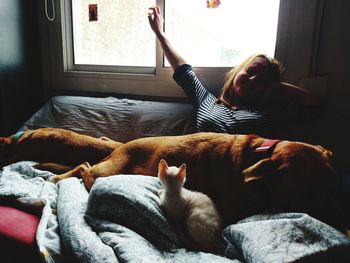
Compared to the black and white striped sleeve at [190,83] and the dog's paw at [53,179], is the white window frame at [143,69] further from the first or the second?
the dog's paw at [53,179]

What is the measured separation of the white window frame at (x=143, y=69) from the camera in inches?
65.3

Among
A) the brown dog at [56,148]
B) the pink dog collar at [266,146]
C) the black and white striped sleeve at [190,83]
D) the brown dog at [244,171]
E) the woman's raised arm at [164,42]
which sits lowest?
the brown dog at [56,148]

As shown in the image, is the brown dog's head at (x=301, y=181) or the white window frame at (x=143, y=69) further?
the white window frame at (x=143, y=69)

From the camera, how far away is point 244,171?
3.55ft

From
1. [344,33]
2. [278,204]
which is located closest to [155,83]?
[344,33]

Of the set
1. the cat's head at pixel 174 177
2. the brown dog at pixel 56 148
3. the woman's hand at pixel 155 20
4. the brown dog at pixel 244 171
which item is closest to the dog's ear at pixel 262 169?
the brown dog at pixel 244 171

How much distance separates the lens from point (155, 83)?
6.80 ft

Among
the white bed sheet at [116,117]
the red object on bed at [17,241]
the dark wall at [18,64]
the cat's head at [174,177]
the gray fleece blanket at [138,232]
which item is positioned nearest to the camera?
the gray fleece blanket at [138,232]

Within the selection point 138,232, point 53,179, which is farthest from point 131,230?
point 53,179

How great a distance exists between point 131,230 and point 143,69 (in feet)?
4.71

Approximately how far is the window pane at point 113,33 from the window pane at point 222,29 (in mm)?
201

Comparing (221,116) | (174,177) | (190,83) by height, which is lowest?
(174,177)

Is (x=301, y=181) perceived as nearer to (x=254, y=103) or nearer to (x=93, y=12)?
(x=254, y=103)

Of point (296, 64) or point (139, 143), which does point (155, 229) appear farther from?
point (296, 64)
